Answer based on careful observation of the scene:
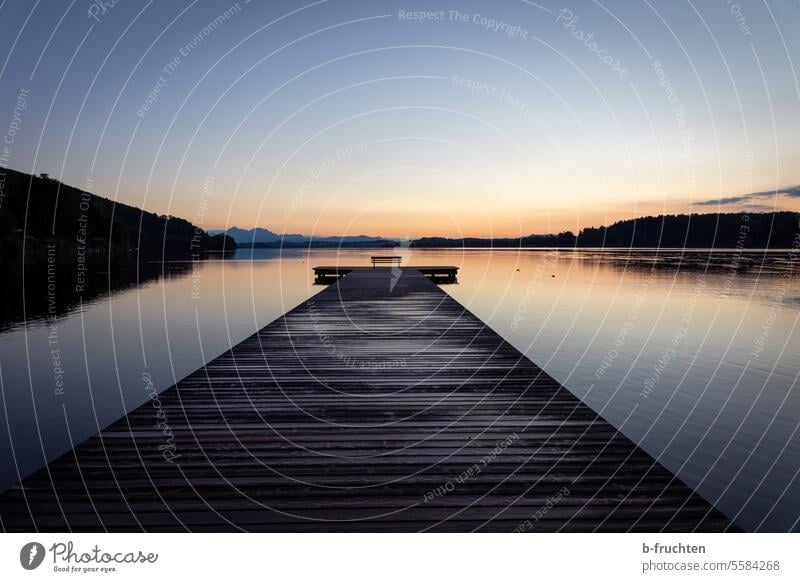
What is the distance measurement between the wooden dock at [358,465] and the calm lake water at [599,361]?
3.98 metres

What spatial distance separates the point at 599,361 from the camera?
18.0 meters

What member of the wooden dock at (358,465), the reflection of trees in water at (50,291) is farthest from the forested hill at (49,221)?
the wooden dock at (358,465)

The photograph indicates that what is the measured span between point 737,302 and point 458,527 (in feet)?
113

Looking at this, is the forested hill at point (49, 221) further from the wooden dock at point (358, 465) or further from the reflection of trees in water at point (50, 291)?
the wooden dock at point (358, 465)

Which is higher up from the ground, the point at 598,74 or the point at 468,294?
the point at 598,74

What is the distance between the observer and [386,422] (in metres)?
6.18

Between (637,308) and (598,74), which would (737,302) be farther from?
(598,74)

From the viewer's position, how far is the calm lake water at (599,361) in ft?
31.4

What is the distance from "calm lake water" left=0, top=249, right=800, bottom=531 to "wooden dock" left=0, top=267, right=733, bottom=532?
3.98 metres

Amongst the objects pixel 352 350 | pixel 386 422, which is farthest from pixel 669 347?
pixel 386 422

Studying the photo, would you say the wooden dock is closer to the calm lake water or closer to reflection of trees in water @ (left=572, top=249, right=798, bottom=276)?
the calm lake water

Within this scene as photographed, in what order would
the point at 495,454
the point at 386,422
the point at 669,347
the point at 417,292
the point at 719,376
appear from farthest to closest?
the point at 417,292 < the point at 669,347 < the point at 719,376 < the point at 386,422 < the point at 495,454

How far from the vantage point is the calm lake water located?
9578 mm

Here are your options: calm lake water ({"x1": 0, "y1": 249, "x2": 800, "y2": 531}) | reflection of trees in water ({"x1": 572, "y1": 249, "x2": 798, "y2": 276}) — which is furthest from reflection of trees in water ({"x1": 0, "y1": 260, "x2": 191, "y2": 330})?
reflection of trees in water ({"x1": 572, "y1": 249, "x2": 798, "y2": 276})
